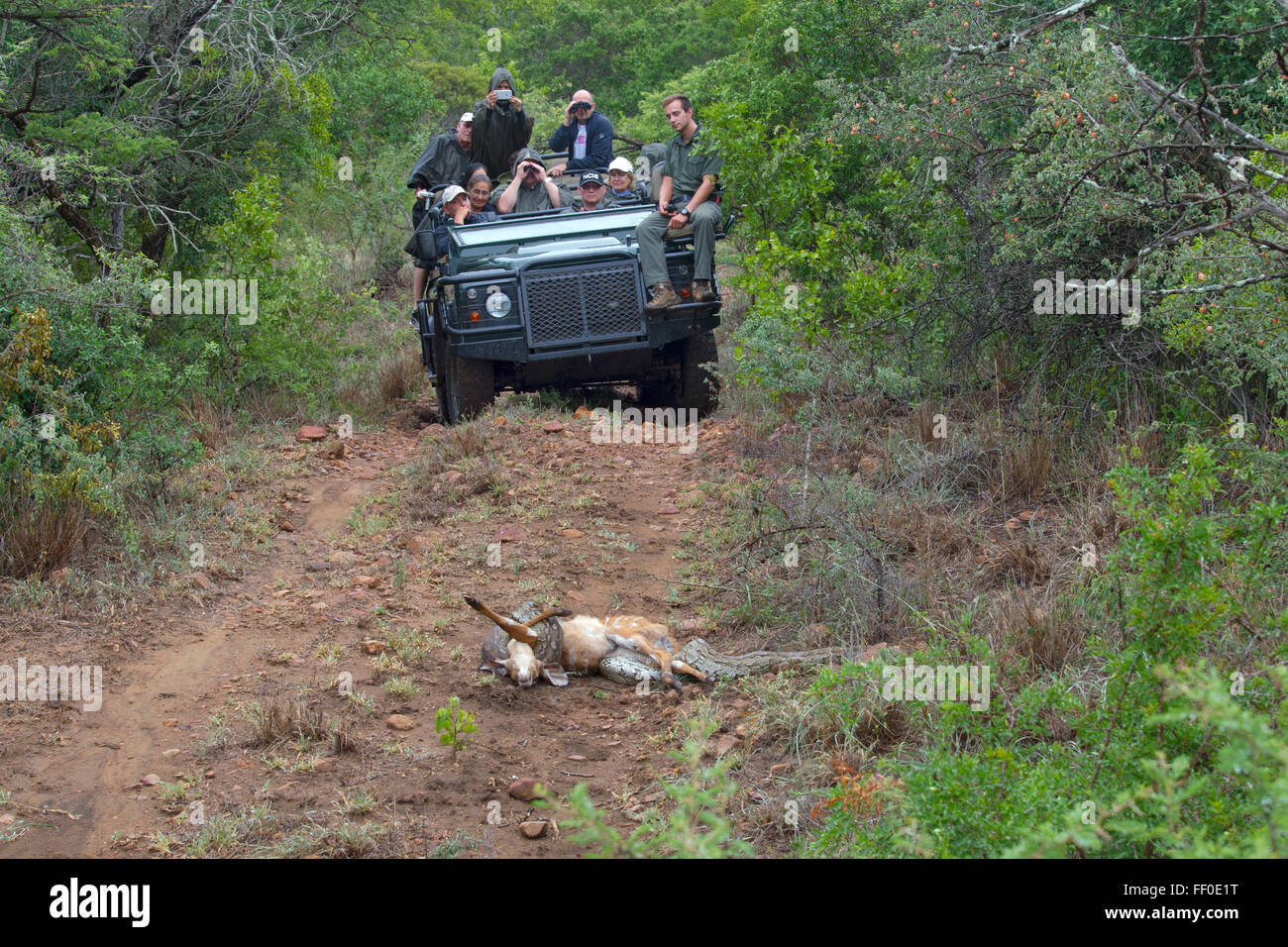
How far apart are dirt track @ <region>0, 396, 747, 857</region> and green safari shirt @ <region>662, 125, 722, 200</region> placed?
113 inches

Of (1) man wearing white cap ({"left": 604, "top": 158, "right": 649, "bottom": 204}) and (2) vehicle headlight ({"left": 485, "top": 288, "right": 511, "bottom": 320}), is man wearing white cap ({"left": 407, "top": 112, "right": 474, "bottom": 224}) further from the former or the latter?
(2) vehicle headlight ({"left": 485, "top": 288, "right": 511, "bottom": 320})

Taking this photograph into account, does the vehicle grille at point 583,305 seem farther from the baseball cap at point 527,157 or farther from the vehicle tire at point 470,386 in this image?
the baseball cap at point 527,157

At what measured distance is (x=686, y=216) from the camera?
9.09 m

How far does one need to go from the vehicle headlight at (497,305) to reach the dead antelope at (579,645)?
13.7ft

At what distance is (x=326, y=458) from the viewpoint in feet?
28.5

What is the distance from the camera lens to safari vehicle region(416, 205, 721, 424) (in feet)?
29.1

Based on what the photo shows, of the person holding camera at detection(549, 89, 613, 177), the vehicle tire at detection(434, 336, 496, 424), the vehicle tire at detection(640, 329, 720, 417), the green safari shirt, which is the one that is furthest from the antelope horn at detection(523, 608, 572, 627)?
the person holding camera at detection(549, 89, 613, 177)

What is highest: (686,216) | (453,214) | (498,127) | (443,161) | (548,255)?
(498,127)

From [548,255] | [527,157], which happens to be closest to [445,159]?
[527,157]

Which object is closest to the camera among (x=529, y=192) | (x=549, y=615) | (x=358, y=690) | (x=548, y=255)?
(x=358, y=690)

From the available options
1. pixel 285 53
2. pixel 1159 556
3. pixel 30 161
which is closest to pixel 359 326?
pixel 285 53

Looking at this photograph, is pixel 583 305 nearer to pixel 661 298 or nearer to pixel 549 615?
pixel 661 298

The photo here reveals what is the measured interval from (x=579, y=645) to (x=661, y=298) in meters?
4.45

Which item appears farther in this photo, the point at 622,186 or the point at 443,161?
the point at 443,161
